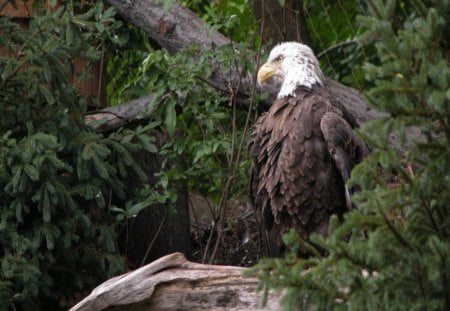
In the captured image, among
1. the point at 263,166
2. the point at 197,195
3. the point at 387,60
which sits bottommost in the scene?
the point at 197,195

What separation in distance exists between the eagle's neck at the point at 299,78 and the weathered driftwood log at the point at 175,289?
1.60m

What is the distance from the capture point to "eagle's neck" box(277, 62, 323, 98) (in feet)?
18.4

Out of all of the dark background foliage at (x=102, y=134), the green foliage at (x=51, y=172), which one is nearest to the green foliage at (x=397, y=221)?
the dark background foliage at (x=102, y=134)

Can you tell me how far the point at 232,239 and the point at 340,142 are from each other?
185 centimetres

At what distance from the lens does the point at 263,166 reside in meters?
5.54

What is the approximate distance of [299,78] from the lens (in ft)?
18.6

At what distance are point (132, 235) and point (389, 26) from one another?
4.11 meters

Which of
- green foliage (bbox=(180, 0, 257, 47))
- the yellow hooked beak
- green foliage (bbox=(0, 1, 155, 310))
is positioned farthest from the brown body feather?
green foliage (bbox=(0, 1, 155, 310))

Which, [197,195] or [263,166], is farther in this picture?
[197,195]

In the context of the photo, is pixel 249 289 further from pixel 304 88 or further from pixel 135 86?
pixel 135 86

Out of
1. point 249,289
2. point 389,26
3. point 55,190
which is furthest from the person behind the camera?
point 55,190

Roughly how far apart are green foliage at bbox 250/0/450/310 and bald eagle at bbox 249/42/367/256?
2317mm

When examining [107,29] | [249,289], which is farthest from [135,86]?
[249,289]

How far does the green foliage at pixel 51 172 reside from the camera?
528 cm
